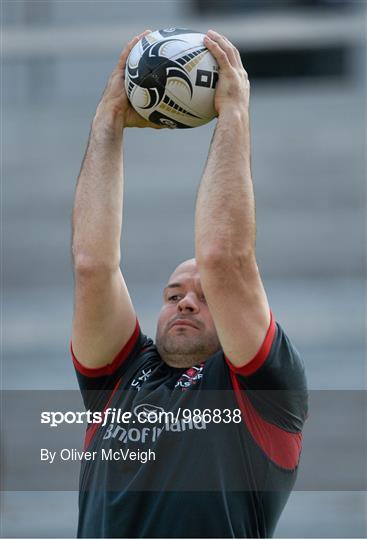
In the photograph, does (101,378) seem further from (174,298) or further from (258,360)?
(258,360)

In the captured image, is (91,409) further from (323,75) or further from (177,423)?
(323,75)

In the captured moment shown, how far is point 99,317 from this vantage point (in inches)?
140

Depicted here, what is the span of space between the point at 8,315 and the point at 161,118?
852 centimetres

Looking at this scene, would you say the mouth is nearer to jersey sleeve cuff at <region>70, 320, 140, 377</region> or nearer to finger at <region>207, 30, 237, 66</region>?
jersey sleeve cuff at <region>70, 320, 140, 377</region>

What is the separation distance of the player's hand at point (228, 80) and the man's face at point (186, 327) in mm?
723

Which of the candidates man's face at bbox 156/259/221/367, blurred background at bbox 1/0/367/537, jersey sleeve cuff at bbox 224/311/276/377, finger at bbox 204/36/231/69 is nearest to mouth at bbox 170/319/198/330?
man's face at bbox 156/259/221/367

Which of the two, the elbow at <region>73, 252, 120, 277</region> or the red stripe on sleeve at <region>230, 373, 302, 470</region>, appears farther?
the elbow at <region>73, 252, 120, 277</region>

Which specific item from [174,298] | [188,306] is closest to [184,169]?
[174,298]

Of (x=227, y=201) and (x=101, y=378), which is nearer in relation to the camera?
(x=227, y=201)

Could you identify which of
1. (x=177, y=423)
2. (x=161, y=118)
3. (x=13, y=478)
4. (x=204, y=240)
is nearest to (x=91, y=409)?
(x=177, y=423)

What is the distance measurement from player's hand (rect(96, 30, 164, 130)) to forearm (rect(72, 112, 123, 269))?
0.02 m

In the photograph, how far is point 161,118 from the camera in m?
3.61

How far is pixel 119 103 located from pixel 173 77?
25 centimetres

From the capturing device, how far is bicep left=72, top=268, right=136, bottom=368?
3.53 m
